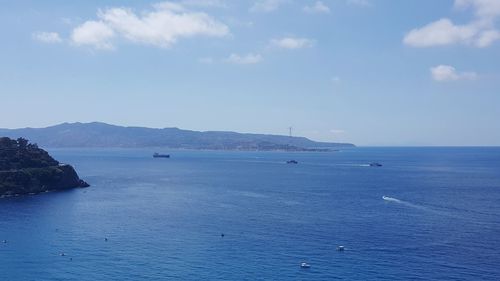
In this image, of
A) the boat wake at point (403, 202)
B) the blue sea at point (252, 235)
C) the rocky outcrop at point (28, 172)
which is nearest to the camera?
the blue sea at point (252, 235)

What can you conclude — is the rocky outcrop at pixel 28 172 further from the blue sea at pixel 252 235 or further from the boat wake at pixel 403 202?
the boat wake at pixel 403 202

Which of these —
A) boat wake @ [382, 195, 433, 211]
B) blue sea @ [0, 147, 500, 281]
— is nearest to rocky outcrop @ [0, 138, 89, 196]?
blue sea @ [0, 147, 500, 281]

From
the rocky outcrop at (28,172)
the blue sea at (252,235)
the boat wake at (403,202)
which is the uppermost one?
the rocky outcrop at (28,172)

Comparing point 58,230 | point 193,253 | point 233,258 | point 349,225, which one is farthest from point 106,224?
point 349,225

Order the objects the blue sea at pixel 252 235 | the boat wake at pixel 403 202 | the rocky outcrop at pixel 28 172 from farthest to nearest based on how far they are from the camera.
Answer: the rocky outcrop at pixel 28 172 → the boat wake at pixel 403 202 → the blue sea at pixel 252 235

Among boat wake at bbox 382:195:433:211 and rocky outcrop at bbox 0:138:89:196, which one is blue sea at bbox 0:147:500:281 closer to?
boat wake at bbox 382:195:433:211

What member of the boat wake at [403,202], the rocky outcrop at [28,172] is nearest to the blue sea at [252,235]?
the boat wake at [403,202]

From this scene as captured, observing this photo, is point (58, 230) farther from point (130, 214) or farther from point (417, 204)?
point (417, 204)
